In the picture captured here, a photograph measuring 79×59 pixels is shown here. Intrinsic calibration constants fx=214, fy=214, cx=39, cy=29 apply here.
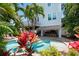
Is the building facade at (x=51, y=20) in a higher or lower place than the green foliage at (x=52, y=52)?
higher

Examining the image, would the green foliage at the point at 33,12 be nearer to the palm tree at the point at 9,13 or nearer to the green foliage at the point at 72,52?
the palm tree at the point at 9,13

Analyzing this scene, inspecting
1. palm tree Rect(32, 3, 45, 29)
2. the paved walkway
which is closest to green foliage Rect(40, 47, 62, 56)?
the paved walkway

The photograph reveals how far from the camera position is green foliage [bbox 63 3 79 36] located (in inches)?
170

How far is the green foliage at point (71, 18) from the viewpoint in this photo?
170 inches

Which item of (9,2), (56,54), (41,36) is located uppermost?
(9,2)

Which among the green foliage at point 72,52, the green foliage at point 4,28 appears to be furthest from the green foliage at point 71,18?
the green foliage at point 4,28

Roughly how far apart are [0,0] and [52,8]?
1.05m

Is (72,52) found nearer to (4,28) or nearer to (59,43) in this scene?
(59,43)

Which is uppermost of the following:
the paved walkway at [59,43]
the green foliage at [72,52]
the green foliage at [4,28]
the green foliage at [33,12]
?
the green foliage at [33,12]

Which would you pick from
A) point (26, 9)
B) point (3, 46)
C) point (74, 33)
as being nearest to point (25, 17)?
point (26, 9)

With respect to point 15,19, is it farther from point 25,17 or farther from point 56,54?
point 56,54

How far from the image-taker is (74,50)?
4297 millimetres

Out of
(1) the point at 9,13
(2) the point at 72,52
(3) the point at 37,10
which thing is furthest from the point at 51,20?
(1) the point at 9,13

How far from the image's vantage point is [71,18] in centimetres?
441
